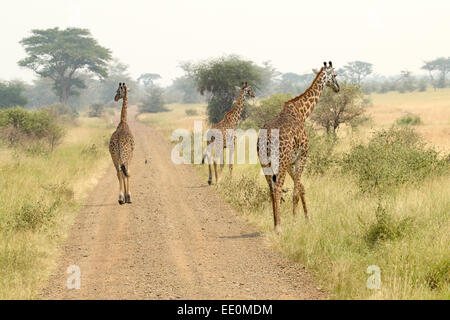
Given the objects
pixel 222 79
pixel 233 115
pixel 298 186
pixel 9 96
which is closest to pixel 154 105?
pixel 9 96

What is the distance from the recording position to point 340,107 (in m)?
20.5

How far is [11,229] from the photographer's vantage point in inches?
340

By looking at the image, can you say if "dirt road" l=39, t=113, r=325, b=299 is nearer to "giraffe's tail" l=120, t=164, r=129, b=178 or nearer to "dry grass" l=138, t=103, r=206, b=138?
"giraffe's tail" l=120, t=164, r=129, b=178

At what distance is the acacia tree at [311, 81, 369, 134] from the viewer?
1997cm

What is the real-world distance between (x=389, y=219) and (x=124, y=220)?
5603 millimetres

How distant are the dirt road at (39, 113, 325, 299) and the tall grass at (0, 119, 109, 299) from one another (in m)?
0.28

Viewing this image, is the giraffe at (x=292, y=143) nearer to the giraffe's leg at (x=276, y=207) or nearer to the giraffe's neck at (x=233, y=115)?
the giraffe's leg at (x=276, y=207)

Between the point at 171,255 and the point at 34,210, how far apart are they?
3.36 m

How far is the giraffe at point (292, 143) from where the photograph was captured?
8773 mm

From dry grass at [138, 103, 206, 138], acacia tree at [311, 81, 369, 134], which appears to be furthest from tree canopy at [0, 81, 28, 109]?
acacia tree at [311, 81, 369, 134]

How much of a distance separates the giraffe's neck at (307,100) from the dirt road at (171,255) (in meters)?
2.68

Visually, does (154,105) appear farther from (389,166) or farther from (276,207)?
(276,207)
